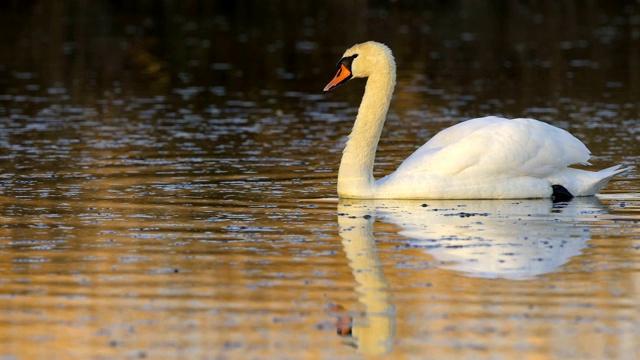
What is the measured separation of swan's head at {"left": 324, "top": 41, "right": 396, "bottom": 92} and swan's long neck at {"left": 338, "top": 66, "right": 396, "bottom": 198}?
0.09 feet

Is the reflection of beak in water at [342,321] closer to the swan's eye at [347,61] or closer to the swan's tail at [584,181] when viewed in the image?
the swan's tail at [584,181]

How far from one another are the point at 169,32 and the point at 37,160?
774 inches

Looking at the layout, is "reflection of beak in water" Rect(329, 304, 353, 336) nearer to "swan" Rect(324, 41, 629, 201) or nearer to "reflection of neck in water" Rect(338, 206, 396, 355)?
"reflection of neck in water" Rect(338, 206, 396, 355)

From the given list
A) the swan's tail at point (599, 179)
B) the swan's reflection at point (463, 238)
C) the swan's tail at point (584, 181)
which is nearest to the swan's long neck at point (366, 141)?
the swan's reflection at point (463, 238)

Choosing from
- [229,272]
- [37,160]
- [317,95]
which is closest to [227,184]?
[37,160]

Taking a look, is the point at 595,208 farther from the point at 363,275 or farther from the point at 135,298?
the point at 135,298

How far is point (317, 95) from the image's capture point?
2248 centimetres

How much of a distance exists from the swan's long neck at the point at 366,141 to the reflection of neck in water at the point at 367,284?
0.42 metres

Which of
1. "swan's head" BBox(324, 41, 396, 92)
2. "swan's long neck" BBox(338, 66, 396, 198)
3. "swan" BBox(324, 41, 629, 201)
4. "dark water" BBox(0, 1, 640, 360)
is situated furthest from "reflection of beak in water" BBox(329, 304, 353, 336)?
"swan's head" BBox(324, 41, 396, 92)

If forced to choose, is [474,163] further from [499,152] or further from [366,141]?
[366,141]

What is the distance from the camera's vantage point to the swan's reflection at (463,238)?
8.19 metres

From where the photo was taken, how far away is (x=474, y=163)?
1199 cm

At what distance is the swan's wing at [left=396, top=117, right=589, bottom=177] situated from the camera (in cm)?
1195

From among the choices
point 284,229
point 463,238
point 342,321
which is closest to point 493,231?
point 463,238
